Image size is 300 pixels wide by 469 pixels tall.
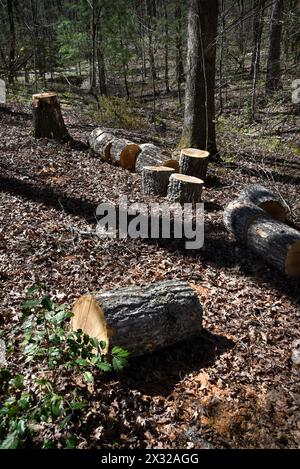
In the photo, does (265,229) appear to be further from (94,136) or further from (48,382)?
(94,136)

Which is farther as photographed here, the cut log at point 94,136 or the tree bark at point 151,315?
the cut log at point 94,136

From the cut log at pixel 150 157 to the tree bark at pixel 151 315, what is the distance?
461 centimetres

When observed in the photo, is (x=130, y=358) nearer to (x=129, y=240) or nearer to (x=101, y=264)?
(x=101, y=264)

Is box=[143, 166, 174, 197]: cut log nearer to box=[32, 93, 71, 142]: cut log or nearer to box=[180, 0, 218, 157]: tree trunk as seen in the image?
box=[180, 0, 218, 157]: tree trunk

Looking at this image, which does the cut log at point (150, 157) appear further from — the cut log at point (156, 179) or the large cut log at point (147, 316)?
the large cut log at point (147, 316)

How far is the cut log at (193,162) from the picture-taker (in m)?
7.91

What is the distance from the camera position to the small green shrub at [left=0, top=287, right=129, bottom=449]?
9.47 feet

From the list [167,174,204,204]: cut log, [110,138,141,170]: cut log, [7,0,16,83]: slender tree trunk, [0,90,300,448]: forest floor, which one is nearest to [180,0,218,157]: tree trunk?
[0,90,300,448]: forest floor

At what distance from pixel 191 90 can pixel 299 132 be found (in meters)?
5.42

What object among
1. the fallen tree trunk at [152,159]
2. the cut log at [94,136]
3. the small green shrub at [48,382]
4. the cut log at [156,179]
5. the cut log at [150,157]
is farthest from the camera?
the cut log at [94,136]

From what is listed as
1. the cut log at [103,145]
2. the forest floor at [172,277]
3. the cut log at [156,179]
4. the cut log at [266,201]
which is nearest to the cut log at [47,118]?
the forest floor at [172,277]

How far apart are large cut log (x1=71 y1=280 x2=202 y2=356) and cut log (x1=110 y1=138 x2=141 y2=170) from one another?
5393 mm

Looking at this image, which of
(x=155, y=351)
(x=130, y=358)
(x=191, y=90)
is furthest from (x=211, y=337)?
(x=191, y=90)

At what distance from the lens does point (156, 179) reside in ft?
25.5
